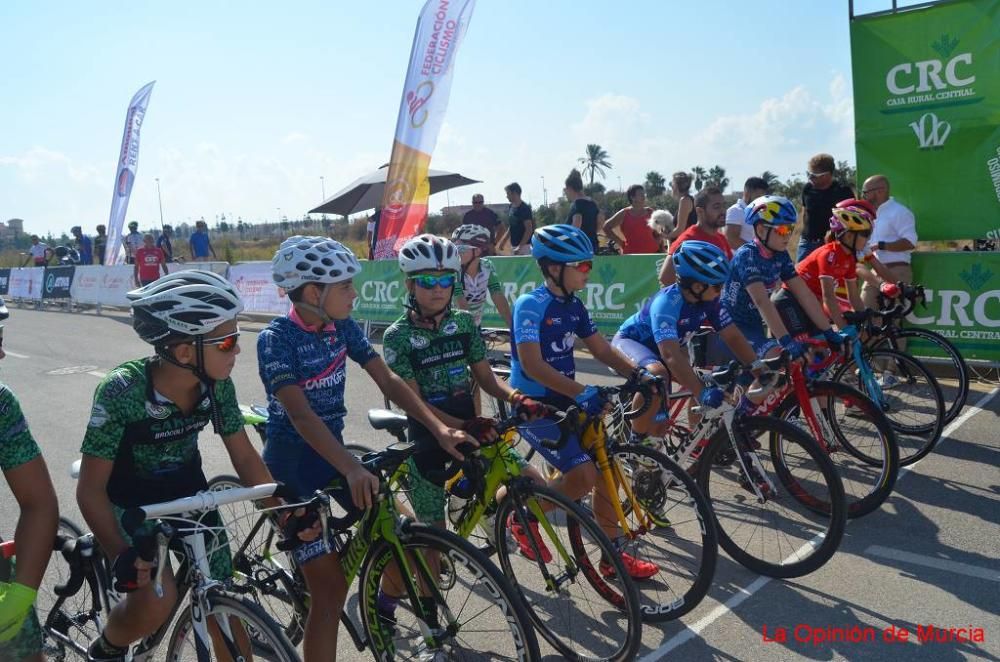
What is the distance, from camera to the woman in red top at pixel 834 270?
21.6 ft

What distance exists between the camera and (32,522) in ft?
9.05

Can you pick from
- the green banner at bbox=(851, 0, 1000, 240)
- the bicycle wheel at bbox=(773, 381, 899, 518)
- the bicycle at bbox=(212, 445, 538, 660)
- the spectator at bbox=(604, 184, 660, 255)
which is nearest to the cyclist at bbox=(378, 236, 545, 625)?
the bicycle at bbox=(212, 445, 538, 660)

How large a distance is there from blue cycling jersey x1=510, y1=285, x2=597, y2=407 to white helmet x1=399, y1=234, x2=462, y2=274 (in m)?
0.55

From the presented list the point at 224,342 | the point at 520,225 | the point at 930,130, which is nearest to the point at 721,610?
the point at 224,342

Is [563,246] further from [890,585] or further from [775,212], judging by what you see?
[890,585]

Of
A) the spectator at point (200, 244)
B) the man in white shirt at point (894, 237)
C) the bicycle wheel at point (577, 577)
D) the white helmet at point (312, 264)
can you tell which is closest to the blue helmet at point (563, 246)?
the white helmet at point (312, 264)

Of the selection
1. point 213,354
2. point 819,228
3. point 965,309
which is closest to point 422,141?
point 819,228

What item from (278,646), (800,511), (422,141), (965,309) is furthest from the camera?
Result: (422,141)

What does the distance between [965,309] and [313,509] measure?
27.2ft

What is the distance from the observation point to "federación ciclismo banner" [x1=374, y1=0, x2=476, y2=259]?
15.1m

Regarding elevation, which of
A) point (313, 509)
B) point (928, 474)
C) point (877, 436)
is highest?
point (313, 509)

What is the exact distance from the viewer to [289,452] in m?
3.85

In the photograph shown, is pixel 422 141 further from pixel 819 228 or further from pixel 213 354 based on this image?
pixel 213 354

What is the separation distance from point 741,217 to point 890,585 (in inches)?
238
